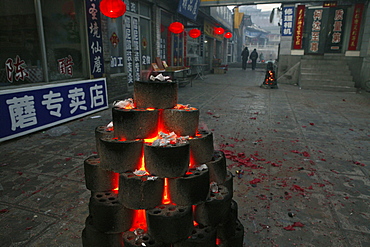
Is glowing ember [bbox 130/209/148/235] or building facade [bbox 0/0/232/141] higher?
building facade [bbox 0/0/232/141]

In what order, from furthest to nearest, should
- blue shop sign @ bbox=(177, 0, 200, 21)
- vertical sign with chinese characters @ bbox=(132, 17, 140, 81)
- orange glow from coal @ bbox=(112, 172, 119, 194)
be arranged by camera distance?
blue shop sign @ bbox=(177, 0, 200, 21) < vertical sign with chinese characters @ bbox=(132, 17, 140, 81) < orange glow from coal @ bbox=(112, 172, 119, 194)

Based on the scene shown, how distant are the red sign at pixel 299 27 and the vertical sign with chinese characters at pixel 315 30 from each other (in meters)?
1.61

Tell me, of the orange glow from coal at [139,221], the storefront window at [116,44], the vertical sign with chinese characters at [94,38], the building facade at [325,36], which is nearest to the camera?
the orange glow from coal at [139,221]

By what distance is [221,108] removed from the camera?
27.5 feet

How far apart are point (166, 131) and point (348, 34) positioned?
→ 58.5 ft

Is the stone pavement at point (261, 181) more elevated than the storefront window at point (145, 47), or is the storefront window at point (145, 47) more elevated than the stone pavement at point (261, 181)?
the storefront window at point (145, 47)

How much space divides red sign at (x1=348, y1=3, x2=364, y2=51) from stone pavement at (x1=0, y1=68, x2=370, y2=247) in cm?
1031

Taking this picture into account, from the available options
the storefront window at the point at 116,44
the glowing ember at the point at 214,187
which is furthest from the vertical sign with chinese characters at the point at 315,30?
the glowing ember at the point at 214,187

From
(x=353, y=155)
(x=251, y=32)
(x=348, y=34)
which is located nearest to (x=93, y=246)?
(x=353, y=155)

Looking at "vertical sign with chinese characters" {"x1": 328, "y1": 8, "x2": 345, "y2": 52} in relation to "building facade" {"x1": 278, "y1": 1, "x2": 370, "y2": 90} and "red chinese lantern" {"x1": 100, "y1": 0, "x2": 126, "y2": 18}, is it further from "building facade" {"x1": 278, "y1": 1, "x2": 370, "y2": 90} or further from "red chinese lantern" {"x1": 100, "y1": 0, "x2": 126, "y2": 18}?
"red chinese lantern" {"x1": 100, "y1": 0, "x2": 126, "y2": 18}

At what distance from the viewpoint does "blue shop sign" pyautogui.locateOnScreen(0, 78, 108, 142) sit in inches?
198

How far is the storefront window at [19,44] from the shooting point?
17.9 ft

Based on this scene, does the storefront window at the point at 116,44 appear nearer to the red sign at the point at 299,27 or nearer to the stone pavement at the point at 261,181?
the stone pavement at the point at 261,181

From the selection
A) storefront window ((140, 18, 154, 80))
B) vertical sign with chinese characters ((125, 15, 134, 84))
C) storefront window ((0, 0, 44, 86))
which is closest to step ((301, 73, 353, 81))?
storefront window ((140, 18, 154, 80))
